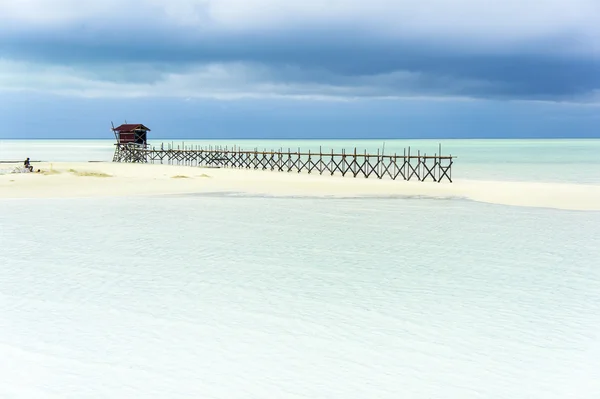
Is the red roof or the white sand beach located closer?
the white sand beach

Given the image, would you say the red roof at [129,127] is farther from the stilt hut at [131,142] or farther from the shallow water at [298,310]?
the shallow water at [298,310]

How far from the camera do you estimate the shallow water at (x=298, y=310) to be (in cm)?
716

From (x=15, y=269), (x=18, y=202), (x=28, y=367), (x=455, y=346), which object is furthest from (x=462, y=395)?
(x=18, y=202)

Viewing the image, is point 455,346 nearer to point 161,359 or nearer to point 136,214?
point 161,359

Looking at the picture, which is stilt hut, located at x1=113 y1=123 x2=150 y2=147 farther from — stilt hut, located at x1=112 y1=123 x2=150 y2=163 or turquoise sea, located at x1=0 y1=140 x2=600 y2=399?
turquoise sea, located at x1=0 y1=140 x2=600 y2=399

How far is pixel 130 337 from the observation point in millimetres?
8586

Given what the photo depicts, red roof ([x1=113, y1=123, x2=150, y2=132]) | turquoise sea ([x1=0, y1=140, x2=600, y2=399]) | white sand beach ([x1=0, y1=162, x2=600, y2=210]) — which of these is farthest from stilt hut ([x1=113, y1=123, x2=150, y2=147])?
turquoise sea ([x1=0, y1=140, x2=600, y2=399])

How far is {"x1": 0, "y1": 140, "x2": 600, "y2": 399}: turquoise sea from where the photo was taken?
23.5 feet

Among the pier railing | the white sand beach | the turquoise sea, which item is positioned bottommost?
the turquoise sea

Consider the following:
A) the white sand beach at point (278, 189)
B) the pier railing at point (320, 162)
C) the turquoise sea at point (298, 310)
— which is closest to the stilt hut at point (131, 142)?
the pier railing at point (320, 162)

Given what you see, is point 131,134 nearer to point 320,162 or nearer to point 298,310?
point 320,162

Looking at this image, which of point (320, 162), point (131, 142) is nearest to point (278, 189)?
point (320, 162)

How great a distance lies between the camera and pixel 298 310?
→ 1008 centimetres

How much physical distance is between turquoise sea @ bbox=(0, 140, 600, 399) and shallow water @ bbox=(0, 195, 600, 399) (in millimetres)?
34
